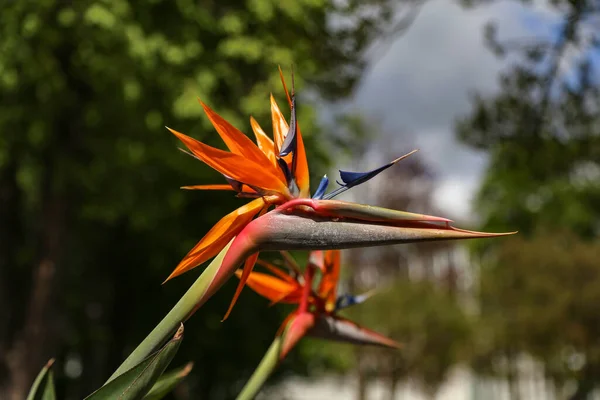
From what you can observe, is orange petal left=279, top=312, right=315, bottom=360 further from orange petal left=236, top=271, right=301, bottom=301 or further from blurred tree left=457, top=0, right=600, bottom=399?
blurred tree left=457, top=0, right=600, bottom=399

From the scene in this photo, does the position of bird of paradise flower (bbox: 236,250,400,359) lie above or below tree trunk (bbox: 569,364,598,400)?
below

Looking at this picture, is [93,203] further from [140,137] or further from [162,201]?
[140,137]

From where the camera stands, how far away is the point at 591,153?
6.73 metres

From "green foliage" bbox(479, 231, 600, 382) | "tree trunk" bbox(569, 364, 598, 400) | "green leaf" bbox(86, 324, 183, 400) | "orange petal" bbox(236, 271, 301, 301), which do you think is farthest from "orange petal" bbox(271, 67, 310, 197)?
"tree trunk" bbox(569, 364, 598, 400)

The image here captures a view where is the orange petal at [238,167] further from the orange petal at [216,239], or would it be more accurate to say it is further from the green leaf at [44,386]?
the green leaf at [44,386]

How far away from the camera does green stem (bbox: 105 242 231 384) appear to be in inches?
38.0

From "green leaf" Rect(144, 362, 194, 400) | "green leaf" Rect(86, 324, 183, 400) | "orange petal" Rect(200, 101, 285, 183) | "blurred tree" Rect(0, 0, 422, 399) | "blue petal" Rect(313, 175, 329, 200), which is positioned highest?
"blurred tree" Rect(0, 0, 422, 399)

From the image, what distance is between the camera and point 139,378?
100 cm

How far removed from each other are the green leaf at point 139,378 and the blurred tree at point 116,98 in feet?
16.8

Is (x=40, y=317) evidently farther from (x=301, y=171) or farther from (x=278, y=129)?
(x=301, y=171)

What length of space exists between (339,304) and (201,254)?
55cm

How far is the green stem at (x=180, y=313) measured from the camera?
3.17 ft

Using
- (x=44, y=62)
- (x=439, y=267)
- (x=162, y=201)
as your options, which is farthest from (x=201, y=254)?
(x=439, y=267)

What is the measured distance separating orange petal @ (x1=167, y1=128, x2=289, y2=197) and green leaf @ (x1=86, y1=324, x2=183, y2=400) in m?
0.23
